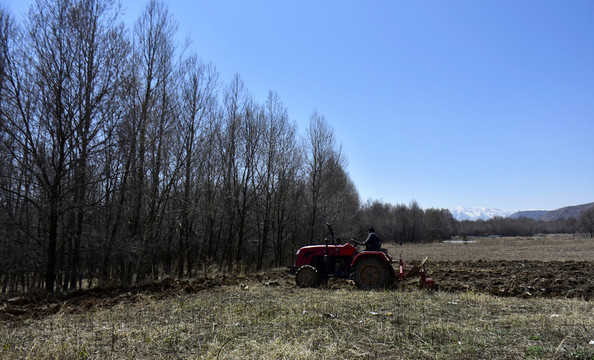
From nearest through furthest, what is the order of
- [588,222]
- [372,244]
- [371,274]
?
1. [371,274]
2. [372,244]
3. [588,222]

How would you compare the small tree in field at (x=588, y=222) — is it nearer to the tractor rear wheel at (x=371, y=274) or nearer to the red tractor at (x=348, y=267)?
the red tractor at (x=348, y=267)

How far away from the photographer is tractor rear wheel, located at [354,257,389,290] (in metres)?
9.08

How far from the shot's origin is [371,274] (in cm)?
916

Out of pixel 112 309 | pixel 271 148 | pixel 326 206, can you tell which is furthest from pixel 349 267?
pixel 326 206

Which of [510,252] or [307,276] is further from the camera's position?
[510,252]

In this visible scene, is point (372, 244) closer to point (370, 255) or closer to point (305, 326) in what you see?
point (370, 255)

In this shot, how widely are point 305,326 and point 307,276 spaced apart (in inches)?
175

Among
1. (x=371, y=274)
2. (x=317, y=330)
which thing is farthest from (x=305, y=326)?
(x=371, y=274)

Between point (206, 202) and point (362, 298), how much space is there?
1388 centimetres

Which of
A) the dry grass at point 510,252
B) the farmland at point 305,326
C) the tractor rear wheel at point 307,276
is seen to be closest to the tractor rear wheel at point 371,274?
the farmland at point 305,326

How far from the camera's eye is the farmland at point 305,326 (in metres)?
4.36

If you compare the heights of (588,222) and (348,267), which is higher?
(588,222)

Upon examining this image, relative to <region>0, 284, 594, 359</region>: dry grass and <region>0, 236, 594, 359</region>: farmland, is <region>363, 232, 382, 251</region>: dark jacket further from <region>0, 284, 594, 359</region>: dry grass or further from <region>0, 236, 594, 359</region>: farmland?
<region>0, 284, 594, 359</region>: dry grass

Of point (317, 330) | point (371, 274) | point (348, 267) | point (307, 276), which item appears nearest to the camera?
point (317, 330)
